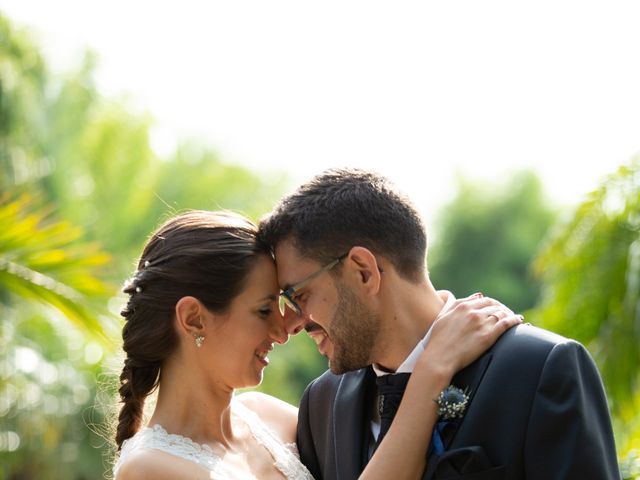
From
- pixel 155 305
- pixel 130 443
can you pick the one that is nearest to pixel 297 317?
pixel 155 305

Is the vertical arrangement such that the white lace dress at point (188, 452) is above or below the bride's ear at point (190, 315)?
below

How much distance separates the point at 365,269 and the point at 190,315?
0.79m

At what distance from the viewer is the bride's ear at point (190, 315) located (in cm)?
408

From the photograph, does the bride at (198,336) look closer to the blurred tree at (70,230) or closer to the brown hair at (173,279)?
the brown hair at (173,279)

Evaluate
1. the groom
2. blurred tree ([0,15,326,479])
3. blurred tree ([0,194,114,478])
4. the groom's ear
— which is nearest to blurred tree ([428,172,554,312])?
blurred tree ([0,15,326,479])

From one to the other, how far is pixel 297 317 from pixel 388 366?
0.46 metres

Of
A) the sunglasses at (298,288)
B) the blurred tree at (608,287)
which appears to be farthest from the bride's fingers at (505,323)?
the blurred tree at (608,287)

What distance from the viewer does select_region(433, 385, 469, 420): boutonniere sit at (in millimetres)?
3492

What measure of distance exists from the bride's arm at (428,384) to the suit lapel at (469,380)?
Result: 2 cm

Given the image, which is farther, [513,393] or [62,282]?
[62,282]

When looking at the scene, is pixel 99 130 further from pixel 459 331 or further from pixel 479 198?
pixel 479 198

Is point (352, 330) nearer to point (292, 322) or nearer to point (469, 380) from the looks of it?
point (292, 322)

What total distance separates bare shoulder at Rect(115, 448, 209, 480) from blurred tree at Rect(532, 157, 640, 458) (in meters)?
3.69

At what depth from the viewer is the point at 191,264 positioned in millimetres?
4086
